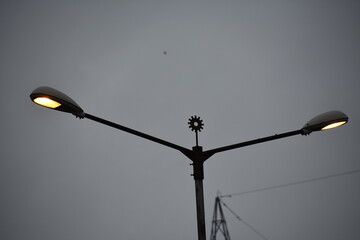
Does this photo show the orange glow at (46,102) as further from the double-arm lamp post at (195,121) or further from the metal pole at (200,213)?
the metal pole at (200,213)

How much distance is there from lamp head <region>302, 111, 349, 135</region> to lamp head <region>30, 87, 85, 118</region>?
14.0ft

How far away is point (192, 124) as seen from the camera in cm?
566

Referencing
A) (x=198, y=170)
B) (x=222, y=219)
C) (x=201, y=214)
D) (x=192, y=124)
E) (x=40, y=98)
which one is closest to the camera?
(x=40, y=98)

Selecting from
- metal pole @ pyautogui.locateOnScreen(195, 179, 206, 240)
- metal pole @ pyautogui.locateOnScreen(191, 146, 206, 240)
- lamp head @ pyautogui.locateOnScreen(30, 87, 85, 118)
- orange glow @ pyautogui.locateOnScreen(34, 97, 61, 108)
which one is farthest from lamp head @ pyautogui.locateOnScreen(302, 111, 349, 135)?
orange glow @ pyautogui.locateOnScreen(34, 97, 61, 108)

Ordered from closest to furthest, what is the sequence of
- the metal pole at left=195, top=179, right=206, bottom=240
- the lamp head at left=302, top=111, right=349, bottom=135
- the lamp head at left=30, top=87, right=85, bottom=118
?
the lamp head at left=30, top=87, right=85, bottom=118 < the metal pole at left=195, top=179, right=206, bottom=240 < the lamp head at left=302, top=111, right=349, bottom=135

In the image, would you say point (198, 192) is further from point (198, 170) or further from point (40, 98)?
point (40, 98)

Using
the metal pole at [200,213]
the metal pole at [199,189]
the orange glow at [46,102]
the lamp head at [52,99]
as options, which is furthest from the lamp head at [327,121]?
the orange glow at [46,102]

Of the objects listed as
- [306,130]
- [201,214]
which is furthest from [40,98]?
[306,130]

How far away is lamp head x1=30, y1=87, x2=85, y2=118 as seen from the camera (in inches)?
176

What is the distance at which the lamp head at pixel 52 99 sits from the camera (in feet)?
14.7

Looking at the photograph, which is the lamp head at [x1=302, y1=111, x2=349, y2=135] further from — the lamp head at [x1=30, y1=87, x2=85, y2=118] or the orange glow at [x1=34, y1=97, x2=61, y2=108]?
the orange glow at [x1=34, y1=97, x2=61, y2=108]

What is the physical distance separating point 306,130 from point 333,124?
0.52 metres

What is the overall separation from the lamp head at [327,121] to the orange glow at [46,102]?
4486mm

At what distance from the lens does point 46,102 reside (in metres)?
4.64
